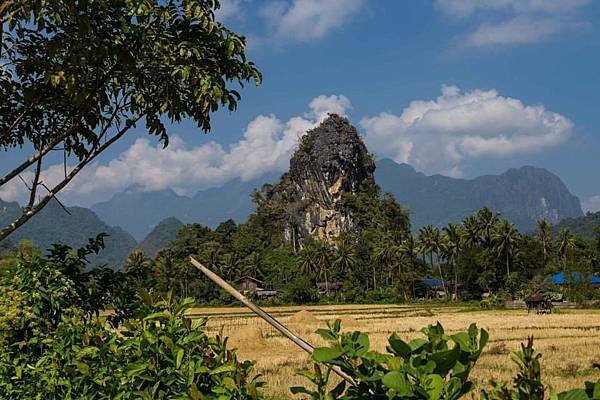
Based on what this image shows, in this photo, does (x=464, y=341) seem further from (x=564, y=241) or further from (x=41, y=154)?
(x=564, y=241)

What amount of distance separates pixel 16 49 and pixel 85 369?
461cm

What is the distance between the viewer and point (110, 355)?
9.71 ft

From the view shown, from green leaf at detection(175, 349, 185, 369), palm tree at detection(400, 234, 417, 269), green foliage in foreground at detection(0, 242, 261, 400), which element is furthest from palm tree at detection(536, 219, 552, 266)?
green leaf at detection(175, 349, 185, 369)

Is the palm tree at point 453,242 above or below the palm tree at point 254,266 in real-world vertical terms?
above

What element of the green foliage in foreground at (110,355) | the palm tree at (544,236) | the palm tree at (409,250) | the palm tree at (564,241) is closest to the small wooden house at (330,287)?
the palm tree at (409,250)

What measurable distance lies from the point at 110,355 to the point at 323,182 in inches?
4063

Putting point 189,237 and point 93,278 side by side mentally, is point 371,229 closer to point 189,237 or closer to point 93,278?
point 189,237

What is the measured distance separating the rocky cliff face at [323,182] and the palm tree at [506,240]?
117 ft

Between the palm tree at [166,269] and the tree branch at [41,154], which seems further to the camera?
the palm tree at [166,269]

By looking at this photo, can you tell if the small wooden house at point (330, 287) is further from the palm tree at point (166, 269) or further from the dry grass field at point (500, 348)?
the dry grass field at point (500, 348)

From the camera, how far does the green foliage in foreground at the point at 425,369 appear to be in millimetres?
1369

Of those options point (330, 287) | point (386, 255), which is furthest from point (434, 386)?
point (330, 287)

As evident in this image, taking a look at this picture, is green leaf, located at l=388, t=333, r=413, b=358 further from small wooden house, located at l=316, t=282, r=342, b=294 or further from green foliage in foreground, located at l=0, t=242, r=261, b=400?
small wooden house, located at l=316, t=282, r=342, b=294

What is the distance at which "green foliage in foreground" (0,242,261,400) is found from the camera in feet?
7.59
